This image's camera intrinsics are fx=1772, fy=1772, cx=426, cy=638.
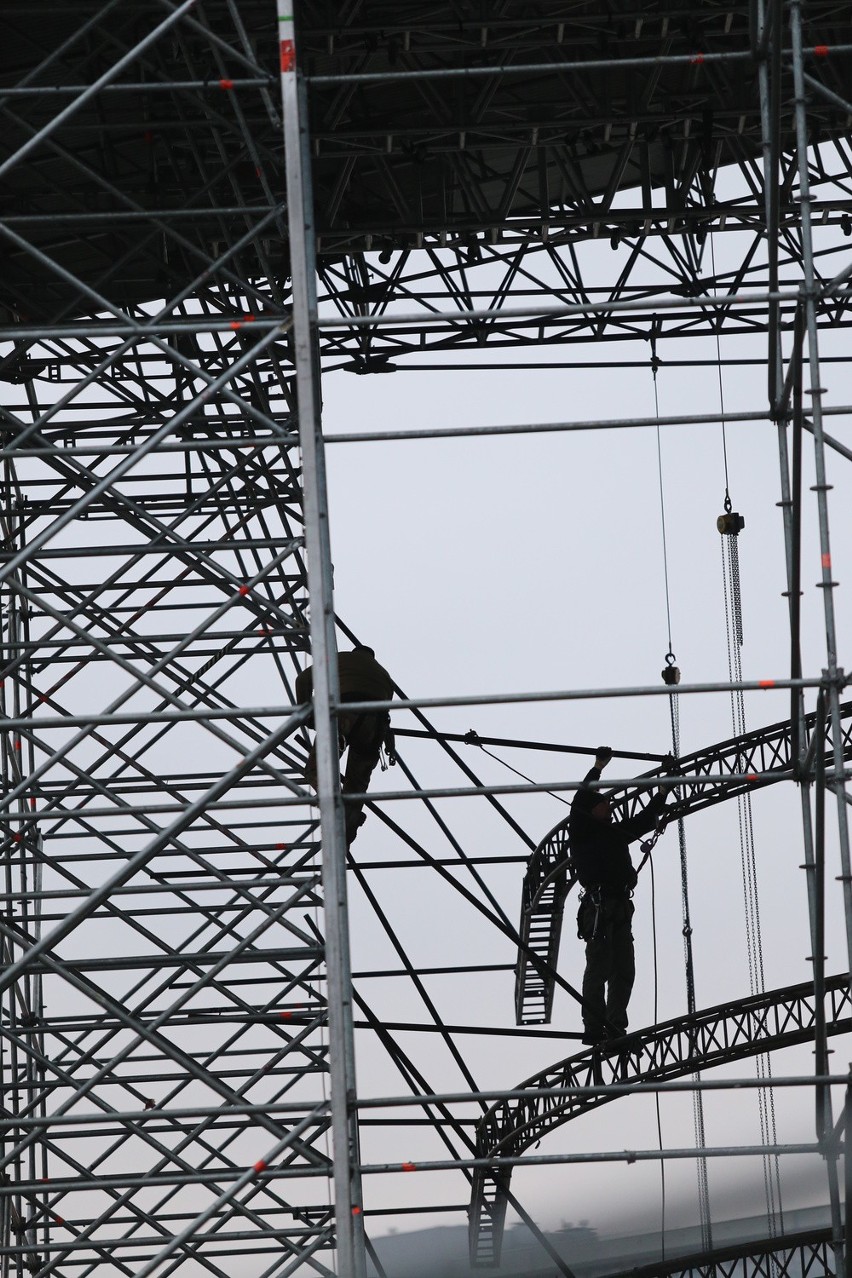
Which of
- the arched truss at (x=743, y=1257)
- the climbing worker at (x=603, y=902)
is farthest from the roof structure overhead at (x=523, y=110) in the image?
the arched truss at (x=743, y=1257)

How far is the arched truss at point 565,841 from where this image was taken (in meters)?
19.1

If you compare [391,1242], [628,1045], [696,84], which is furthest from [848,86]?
[391,1242]

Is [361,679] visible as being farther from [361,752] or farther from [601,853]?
[601,853]

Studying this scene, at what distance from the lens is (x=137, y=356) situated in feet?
47.6

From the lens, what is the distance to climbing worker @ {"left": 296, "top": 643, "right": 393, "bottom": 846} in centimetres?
1220

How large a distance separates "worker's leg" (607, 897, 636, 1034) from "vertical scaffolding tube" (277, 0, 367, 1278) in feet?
22.4

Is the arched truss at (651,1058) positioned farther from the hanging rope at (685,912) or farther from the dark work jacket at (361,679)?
the dark work jacket at (361,679)

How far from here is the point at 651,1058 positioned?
17156mm

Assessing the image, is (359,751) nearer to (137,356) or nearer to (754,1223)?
(137,356)

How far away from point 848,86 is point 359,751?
659cm

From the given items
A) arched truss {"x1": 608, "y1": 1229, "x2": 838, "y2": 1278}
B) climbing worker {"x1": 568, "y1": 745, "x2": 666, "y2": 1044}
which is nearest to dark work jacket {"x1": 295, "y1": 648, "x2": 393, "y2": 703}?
climbing worker {"x1": 568, "y1": 745, "x2": 666, "y2": 1044}

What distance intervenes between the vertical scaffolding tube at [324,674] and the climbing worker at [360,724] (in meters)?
2.87

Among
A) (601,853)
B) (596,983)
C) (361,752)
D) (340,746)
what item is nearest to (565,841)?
(596,983)

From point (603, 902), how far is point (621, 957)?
21.0 inches
